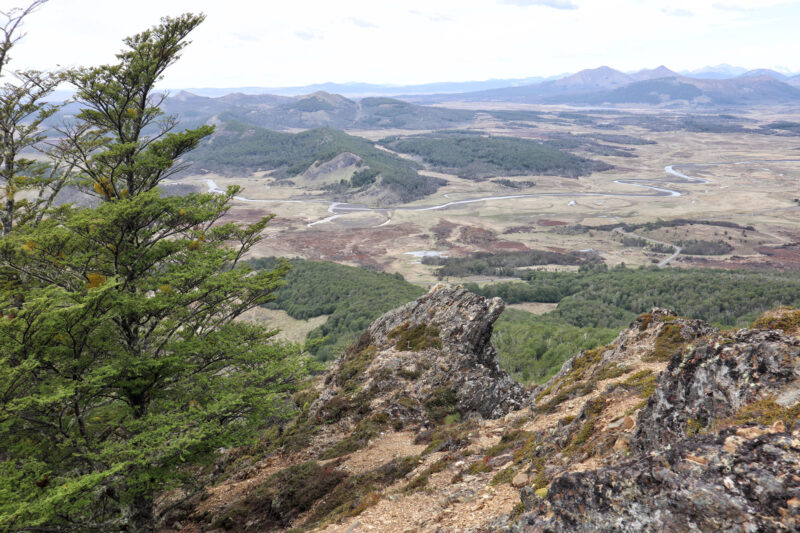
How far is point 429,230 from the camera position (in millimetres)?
124688

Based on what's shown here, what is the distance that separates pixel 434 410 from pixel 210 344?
10.00 metres

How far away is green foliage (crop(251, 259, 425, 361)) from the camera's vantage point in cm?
5603

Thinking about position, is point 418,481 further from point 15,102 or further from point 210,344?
point 15,102

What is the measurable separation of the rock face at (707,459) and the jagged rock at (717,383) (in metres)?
0.02

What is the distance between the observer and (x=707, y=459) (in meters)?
6.41

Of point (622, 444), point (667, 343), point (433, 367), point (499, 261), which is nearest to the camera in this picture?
point (622, 444)

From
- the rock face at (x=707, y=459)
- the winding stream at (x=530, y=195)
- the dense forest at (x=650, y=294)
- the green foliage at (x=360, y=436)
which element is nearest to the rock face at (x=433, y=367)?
the green foliage at (x=360, y=436)

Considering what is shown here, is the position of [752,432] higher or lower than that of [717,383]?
higher

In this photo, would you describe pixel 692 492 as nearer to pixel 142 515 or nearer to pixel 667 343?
pixel 667 343

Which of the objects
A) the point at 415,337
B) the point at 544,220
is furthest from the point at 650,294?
the point at 544,220

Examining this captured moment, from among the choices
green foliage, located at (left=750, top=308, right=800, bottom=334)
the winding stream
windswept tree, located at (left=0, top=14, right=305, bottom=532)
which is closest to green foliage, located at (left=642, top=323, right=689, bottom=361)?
green foliage, located at (left=750, top=308, right=800, bottom=334)

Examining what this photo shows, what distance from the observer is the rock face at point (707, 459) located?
5.80 metres

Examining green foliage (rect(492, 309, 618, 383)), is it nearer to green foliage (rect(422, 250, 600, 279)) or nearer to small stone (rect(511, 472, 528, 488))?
small stone (rect(511, 472, 528, 488))

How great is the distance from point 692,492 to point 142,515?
14325 millimetres
